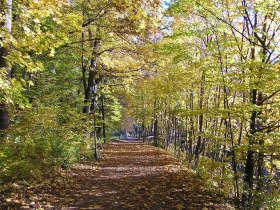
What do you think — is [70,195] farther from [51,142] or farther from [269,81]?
[269,81]

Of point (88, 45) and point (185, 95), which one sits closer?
point (88, 45)

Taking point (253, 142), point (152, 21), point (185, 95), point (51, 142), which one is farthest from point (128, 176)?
point (185, 95)

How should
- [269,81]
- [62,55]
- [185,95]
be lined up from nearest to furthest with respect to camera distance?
1. [269,81]
2. [62,55]
3. [185,95]

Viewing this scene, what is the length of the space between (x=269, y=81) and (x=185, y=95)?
11.6m

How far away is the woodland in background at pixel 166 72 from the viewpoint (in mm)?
7426

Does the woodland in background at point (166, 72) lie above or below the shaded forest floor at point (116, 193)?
above

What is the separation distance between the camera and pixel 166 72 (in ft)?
57.1

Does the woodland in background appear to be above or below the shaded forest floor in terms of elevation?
above

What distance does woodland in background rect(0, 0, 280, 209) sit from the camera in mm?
7426

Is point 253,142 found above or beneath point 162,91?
beneath

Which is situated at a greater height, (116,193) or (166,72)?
(166,72)

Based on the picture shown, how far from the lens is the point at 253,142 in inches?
336

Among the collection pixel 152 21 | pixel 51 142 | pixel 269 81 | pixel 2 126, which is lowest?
pixel 51 142

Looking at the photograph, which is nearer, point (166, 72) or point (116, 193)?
point (116, 193)
